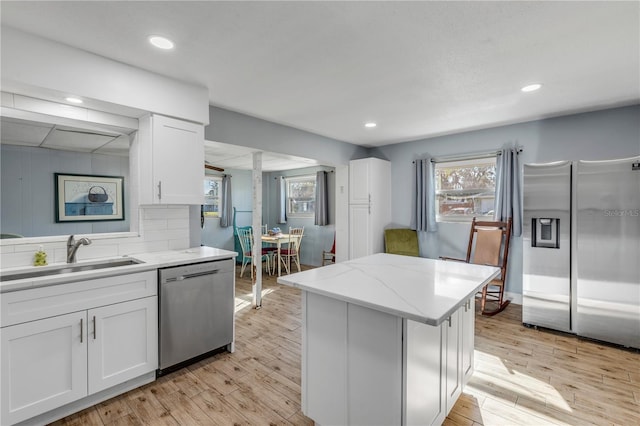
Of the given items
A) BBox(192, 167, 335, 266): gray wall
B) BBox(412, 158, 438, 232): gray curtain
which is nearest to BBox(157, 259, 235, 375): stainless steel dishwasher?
BBox(412, 158, 438, 232): gray curtain

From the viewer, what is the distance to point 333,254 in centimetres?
562

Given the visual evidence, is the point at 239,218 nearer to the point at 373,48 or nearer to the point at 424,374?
the point at 373,48

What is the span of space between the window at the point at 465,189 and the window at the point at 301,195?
2.79 meters

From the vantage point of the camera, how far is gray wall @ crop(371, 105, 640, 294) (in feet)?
10.8

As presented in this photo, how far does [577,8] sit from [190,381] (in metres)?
3.52

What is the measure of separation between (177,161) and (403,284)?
215 centimetres

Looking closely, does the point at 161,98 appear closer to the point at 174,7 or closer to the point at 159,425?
the point at 174,7

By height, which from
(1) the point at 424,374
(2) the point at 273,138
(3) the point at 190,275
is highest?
(2) the point at 273,138

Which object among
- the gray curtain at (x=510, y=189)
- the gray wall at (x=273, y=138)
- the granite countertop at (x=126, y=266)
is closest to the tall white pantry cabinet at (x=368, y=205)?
the gray wall at (x=273, y=138)

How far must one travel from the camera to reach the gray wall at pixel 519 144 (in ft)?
10.8

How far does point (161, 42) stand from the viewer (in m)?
1.97

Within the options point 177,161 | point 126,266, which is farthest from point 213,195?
point 126,266

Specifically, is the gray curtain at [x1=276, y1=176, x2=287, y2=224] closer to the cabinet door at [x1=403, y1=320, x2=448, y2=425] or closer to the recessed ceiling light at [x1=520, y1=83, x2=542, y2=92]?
the recessed ceiling light at [x1=520, y1=83, x2=542, y2=92]

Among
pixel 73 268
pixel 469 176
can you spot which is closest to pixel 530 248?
pixel 469 176
